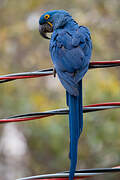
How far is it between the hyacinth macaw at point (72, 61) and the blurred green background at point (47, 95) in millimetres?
1919

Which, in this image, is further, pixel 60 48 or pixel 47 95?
pixel 47 95

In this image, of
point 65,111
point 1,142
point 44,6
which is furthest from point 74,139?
point 44,6

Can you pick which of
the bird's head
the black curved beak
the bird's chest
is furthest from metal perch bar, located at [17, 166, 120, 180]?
the black curved beak

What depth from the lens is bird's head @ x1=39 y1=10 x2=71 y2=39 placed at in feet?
13.7

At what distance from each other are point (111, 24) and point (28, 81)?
2085 millimetres

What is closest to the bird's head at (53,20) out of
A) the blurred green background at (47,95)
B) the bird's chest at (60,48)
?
the bird's chest at (60,48)

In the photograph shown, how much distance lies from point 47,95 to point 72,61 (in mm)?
3846

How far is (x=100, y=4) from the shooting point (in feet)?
24.3

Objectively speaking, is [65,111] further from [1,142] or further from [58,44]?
[1,142]

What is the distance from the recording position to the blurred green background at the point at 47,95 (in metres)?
5.51

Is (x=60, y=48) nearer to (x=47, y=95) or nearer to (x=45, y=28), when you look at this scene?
(x=45, y=28)

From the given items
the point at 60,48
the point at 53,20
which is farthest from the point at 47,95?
the point at 60,48

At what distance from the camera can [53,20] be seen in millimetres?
4465

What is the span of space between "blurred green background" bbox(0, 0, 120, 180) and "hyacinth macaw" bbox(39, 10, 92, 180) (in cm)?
192
